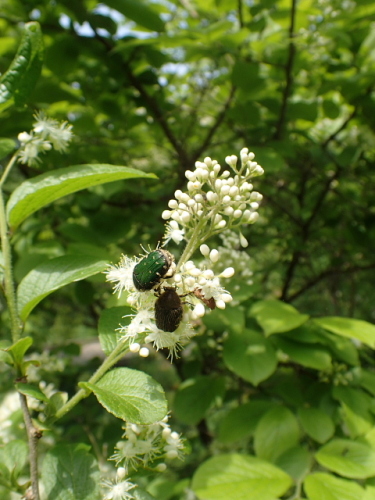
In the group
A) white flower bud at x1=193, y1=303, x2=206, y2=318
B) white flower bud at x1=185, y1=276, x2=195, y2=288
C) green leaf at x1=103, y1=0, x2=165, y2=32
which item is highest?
green leaf at x1=103, y1=0, x2=165, y2=32

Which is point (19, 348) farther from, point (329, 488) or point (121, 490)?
point (329, 488)

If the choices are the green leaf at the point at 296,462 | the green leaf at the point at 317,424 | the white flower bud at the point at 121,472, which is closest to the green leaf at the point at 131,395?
the white flower bud at the point at 121,472

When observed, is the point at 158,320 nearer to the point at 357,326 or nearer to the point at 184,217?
the point at 184,217

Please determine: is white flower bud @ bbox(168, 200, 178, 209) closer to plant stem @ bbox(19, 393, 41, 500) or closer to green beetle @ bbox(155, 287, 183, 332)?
green beetle @ bbox(155, 287, 183, 332)

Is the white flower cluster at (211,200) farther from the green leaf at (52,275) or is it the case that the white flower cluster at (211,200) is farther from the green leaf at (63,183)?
the green leaf at (52,275)

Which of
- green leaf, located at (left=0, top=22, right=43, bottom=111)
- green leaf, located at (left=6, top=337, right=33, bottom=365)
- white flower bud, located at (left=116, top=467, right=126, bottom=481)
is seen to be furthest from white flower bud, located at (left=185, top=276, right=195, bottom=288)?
green leaf, located at (left=0, top=22, right=43, bottom=111)

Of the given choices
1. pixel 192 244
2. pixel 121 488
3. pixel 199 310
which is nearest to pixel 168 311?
pixel 199 310

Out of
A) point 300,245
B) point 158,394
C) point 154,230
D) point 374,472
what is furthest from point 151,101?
point 374,472
